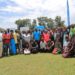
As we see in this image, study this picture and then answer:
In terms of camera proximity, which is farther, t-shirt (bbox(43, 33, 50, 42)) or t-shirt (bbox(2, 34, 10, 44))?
t-shirt (bbox(43, 33, 50, 42))

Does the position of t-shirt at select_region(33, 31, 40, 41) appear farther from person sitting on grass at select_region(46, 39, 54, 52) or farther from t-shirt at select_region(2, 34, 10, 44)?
t-shirt at select_region(2, 34, 10, 44)

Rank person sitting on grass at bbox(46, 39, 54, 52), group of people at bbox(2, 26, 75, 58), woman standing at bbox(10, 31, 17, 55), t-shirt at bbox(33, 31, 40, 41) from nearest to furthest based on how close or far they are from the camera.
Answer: group of people at bbox(2, 26, 75, 58), woman standing at bbox(10, 31, 17, 55), person sitting on grass at bbox(46, 39, 54, 52), t-shirt at bbox(33, 31, 40, 41)

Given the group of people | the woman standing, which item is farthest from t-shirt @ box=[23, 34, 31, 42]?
the woman standing

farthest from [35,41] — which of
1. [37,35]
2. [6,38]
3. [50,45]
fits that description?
[6,38]

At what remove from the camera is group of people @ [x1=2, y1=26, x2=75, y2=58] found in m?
18.2

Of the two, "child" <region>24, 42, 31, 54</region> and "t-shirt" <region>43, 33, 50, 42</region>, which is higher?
"t-shirt" <region>43, 33, 50, 42</region>

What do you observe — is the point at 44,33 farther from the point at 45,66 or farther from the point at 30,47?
the point at 45,66

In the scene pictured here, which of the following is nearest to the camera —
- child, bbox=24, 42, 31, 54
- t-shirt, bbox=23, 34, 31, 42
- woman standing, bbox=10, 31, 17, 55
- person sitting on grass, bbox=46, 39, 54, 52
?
woman standing, bbox=10, 31, 17, 55

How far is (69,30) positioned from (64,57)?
8.81 ft

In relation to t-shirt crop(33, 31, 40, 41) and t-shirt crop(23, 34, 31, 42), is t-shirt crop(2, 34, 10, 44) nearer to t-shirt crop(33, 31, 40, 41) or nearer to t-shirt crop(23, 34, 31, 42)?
t-shirt crop(23, 34, 31, 42)

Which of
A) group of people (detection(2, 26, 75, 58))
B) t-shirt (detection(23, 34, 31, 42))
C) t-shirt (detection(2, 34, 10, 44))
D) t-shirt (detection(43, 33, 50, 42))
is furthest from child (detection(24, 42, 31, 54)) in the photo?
t-shirt (detection(2, 34, 10, 44))

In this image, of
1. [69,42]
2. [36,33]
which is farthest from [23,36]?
[69,42]

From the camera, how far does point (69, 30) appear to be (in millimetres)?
17953

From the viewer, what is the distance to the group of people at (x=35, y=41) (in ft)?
59.9
